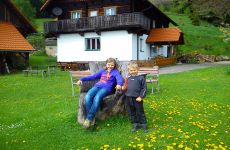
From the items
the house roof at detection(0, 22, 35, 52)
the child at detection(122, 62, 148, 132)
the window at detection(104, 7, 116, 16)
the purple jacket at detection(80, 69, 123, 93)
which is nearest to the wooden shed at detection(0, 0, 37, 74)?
the house roof at detection(0, 22, 35, 52)

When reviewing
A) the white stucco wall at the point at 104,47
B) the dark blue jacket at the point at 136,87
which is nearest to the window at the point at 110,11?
the white stucco wall at the point at 104,47

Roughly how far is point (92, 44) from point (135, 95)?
72.3ft

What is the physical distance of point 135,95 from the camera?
23.7ft

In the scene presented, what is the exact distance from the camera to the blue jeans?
7.24 meters

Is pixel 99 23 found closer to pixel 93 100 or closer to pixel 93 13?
pixel 93 13

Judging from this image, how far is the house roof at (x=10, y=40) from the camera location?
80.1ft

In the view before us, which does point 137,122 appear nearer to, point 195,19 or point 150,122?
point 150,122

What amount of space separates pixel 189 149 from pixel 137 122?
1624 mm

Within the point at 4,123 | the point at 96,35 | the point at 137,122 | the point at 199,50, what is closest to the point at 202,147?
the point at 137,122

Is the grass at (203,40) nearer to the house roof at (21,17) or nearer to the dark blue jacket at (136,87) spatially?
the house roof at (21,17)

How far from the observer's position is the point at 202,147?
6316mm

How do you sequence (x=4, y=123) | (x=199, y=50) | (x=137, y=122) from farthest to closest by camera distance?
(x=199, y=50)
(x=4, y=123)
(x=137, y=122)

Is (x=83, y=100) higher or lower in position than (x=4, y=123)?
higher

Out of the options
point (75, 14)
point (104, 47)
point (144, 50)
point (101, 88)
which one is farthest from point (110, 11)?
point (101, 88)
